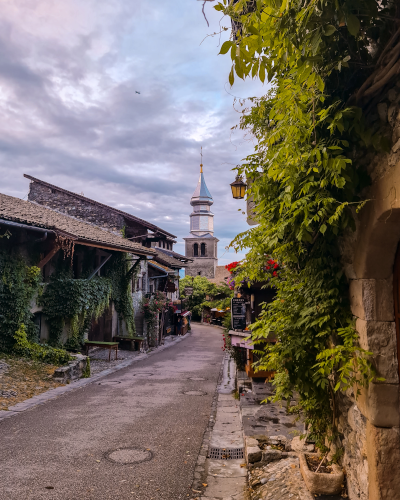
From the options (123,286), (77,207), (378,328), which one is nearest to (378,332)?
(378,328)

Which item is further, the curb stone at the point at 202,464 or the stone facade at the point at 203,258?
the stone facade at the point at 203,258

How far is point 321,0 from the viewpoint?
7.40 ft

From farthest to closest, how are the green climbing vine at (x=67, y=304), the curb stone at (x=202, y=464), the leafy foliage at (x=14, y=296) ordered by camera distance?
the green climbing vine at (x=67, y=304) → the leafy foliage at (x=14, y=296) → the curb stone at (x=202, y=464)

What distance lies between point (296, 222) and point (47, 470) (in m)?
4.59

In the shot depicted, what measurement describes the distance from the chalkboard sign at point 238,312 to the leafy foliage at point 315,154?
17.2 feet

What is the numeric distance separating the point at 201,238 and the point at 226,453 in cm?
4708

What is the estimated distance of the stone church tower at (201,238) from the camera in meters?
50.9

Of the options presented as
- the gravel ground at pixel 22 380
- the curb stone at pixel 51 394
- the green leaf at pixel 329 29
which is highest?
the green leaf at pixel 329 29

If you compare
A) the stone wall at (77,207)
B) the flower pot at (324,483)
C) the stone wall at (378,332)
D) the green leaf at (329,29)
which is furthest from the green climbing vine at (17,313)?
the green leaf at (329,29)

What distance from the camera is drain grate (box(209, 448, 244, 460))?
18.9 feet

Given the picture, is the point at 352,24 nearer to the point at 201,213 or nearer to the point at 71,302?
the point at 71,302

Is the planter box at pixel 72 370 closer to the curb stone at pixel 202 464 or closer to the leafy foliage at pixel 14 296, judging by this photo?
the leafy foliage at pixel 14 296

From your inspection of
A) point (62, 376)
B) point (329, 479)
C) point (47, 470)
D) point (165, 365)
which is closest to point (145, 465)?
point (47, 470)

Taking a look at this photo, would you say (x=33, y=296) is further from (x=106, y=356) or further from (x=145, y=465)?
(x=145, y=465)
